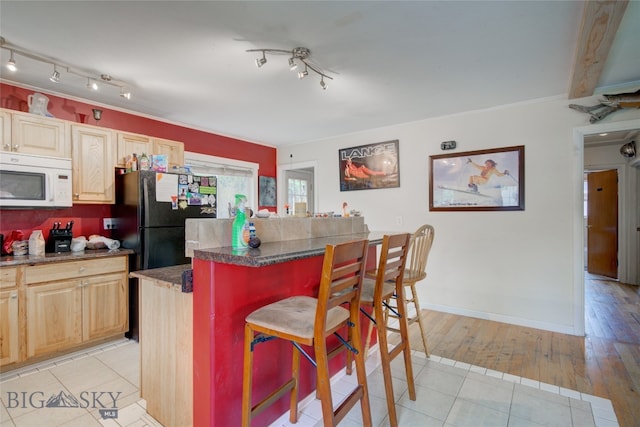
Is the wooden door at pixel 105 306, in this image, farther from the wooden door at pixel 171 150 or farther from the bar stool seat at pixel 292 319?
Answer: the bar stool seat at pixel 292 319

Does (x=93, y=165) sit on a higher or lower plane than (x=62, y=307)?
higher

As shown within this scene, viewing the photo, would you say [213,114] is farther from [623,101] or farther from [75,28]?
[623,101]

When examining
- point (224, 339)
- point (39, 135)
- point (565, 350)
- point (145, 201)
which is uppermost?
point (39, 135)

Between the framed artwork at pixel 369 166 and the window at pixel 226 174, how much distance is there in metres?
1.44

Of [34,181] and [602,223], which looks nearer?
[34,181]

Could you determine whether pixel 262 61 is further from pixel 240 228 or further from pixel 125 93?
pixel 125 93

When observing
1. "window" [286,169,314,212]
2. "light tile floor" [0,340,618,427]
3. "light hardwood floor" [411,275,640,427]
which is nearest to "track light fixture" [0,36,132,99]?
"light tile floor" [0,340,618,427]

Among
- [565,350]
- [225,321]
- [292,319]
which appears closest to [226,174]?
[225,321]

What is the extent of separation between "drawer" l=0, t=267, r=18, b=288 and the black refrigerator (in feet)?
2.60

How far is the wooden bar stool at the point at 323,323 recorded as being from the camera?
4.09ft

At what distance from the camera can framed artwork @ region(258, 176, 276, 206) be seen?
16.5ft

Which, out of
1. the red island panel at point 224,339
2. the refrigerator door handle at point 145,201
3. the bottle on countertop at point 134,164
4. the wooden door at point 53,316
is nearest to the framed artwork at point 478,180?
the red island panel at point 224,339

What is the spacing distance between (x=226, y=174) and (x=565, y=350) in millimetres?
4356

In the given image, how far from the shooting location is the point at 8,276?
225 centimetres
